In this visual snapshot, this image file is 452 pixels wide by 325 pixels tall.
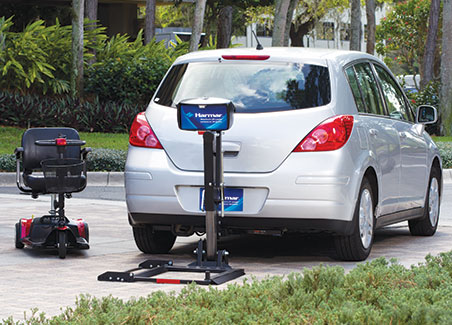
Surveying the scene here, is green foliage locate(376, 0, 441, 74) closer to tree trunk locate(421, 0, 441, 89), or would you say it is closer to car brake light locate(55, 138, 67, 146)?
tree trunk locate(421, 0, 441, 89)

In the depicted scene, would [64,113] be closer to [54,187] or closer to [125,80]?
[125,80]

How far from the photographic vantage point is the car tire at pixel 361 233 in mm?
8141

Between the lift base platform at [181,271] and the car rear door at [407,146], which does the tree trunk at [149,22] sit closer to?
the car rear door at [407,146]

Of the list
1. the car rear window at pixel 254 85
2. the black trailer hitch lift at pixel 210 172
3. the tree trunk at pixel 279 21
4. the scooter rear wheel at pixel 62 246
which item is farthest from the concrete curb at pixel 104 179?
the tree trunk at pixel 279 21

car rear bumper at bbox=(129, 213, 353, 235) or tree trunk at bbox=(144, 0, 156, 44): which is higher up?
tree trunk at bbox=(144, 0, 156, 44)

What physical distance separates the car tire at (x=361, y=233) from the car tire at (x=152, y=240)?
1543 mm

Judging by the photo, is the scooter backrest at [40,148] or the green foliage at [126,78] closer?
the scooter backrest at [40,148]

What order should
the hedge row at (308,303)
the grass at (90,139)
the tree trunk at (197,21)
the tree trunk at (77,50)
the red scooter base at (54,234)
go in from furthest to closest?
the tree trunk at (197,21)
the tree trunk at (77,50)
the grass at (90,139)
the red scooter base at (54,234)
the hedge row at (308,303)

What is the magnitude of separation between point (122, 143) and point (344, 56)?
41.1 ft

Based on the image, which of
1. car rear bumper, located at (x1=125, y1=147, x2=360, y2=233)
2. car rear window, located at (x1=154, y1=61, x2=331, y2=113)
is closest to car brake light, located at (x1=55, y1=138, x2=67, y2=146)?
car rear window, located at (x1=154, y1=61, x2=331, y2=113)

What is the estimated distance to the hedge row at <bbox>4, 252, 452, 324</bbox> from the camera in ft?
15.5

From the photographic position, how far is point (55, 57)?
26.6 metres

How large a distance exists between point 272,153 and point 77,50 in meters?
18.4

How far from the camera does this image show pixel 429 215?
33.7ft
